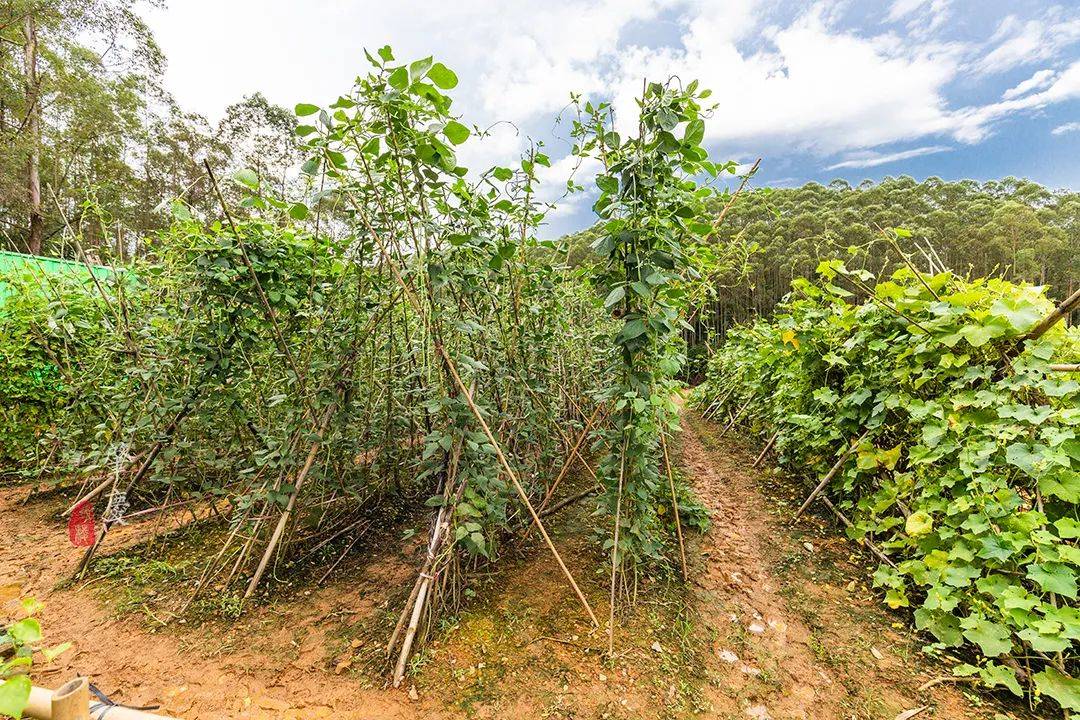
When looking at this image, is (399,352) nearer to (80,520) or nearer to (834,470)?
(80,520)

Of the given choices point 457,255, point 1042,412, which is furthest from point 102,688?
point 1042,412

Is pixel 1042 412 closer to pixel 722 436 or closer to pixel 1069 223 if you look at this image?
pixel 722 436

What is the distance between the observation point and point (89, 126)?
490 inches

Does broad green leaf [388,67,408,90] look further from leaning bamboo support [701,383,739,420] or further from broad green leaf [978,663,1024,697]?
leaning bamboo support [701,383,739,420]

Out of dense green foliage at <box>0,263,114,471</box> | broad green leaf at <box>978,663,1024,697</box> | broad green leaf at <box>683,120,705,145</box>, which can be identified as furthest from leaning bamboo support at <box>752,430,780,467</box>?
dense green foliage at <box>0,263,114,471</box>

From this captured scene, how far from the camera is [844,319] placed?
303 centimetres

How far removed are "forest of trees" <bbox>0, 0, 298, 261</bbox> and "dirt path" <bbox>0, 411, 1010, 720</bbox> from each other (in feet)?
29.8

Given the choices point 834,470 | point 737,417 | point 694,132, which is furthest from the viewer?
point 737,417

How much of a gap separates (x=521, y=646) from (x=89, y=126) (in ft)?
60.9

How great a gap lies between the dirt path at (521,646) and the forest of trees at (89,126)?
9.07m

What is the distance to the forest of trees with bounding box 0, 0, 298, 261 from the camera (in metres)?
11.0

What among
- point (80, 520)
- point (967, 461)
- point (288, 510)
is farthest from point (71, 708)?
point (967, 461)

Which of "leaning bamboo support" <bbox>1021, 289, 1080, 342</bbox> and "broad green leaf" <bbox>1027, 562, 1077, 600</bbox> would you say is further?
"leaning bamboo support" <bbox>1021, 289, 1080, 342</bbox>

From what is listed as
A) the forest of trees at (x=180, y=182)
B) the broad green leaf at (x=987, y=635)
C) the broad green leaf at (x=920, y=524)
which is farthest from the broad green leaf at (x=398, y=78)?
the forest of trees at (x=180, y=182)
